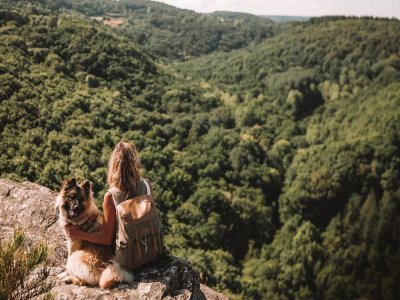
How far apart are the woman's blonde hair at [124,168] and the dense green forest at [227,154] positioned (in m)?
23.3

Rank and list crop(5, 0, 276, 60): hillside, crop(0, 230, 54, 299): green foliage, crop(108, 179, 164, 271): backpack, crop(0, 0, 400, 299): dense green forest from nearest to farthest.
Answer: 1. crop(0, 230, 54, 299): green foliage
2. crop(108, 179, 164, 271): backpack
3. crop(0, 0, 400, 299): dense green forest
4. crop(5, 0, 276, 60): hillside

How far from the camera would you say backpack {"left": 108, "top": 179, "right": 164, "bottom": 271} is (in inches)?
188

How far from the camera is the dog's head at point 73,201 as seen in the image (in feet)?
15.7

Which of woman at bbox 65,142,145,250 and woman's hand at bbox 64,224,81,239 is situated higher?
woman at bbox 65,142,145,250

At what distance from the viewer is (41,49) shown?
45.1 metres

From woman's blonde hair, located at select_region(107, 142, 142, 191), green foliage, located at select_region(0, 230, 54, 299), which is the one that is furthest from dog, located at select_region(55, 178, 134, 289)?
green foliage, located at select_region(0, 230, 54, 299)

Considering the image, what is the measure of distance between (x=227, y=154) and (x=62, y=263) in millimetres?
50365

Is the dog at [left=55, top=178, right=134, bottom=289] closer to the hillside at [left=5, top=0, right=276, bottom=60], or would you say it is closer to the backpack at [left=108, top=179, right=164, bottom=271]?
the backpack at [left=108, top=179, right=164, bottom=271]

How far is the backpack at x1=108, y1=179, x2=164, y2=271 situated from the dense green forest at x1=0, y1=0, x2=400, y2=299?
23.4m

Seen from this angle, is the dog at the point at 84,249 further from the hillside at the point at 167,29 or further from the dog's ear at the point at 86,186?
the hillside at the point at 167,29

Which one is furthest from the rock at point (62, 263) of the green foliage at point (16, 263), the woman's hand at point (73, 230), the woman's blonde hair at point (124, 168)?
the woman's blonde hair at point (124, 168)

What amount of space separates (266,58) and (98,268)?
107985 mm

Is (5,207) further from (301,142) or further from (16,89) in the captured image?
(301,142)

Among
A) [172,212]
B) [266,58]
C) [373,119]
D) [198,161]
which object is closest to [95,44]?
[198,161]
